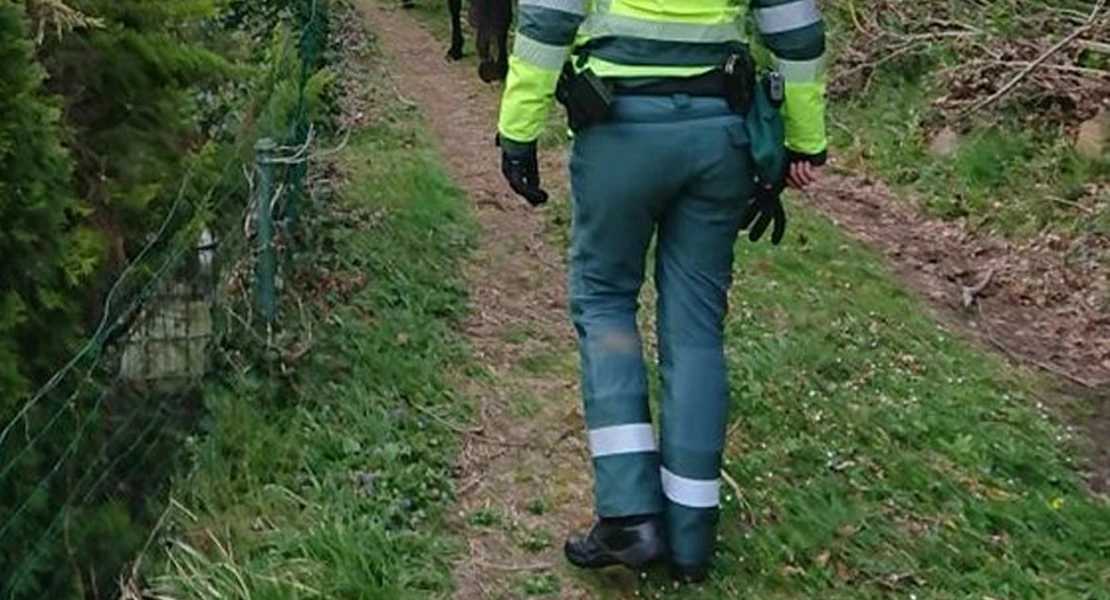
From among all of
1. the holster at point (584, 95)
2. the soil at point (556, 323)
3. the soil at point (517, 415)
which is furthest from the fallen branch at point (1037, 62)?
the holster at point (584, 95)

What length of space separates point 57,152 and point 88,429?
2.47ft

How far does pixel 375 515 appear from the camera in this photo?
3936 mm

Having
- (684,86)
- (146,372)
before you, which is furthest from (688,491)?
(146,372)

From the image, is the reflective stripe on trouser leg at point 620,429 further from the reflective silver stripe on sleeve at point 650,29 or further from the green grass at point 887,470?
the reflective silver stripe on sleeve at point 650,29

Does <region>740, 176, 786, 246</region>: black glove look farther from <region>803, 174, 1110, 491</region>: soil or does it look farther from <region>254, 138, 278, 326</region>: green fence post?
<region>254, 138, 278, 326</region>: green fence post

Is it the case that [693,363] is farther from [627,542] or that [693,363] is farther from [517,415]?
[517,415]

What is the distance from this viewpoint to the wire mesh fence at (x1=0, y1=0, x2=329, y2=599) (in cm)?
390

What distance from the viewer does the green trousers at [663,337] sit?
3525 millimetres

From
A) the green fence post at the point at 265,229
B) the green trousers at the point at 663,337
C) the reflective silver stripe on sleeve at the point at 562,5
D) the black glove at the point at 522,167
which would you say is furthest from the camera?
the green fence post at the point at 265,229

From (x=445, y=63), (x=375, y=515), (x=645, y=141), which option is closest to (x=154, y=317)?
(x=375, y=515)

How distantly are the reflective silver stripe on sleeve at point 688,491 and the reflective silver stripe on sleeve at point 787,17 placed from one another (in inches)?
41.7

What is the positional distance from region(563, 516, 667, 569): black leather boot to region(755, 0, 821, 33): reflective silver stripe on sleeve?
1166 mm

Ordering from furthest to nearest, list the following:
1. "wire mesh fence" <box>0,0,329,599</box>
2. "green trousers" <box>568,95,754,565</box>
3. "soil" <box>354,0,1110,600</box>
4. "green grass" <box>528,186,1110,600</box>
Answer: "soil" <box>354,0,1110,600</box>
"wire mesh fence" <box>0,0,329,599</box>
"green grass" <box>528,186,1110,600</box>
"green trousers" <box>568,95,754,565</box>

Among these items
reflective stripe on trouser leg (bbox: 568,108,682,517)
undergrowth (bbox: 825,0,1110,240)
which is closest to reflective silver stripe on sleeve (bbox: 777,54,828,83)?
reflective stripe on trouser leg (bbox: 568,108,682,517)
